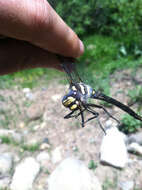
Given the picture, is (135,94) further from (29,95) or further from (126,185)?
(29,95)

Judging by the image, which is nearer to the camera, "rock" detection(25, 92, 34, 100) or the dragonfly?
the dragonfly

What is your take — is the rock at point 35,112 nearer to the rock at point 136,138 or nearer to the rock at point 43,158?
the rock at point 43,158

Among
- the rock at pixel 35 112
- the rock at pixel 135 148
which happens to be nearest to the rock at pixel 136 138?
the rock at pixel 135 148

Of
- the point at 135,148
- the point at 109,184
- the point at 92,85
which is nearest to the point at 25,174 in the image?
the point at 109,184

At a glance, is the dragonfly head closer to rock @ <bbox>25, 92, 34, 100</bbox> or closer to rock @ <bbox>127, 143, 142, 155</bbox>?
rock @ <bbox>127, 143, 142, 155</bbox>

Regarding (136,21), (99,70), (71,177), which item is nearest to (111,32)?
(136,21)

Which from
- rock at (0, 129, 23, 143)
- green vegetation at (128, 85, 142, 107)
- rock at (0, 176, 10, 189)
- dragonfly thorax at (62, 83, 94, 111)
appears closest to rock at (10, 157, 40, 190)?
rock at (0, 176, 10, 189)

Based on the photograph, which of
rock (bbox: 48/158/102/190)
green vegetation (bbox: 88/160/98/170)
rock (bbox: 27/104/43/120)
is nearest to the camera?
rock (bbox: 48/158/102/190)
